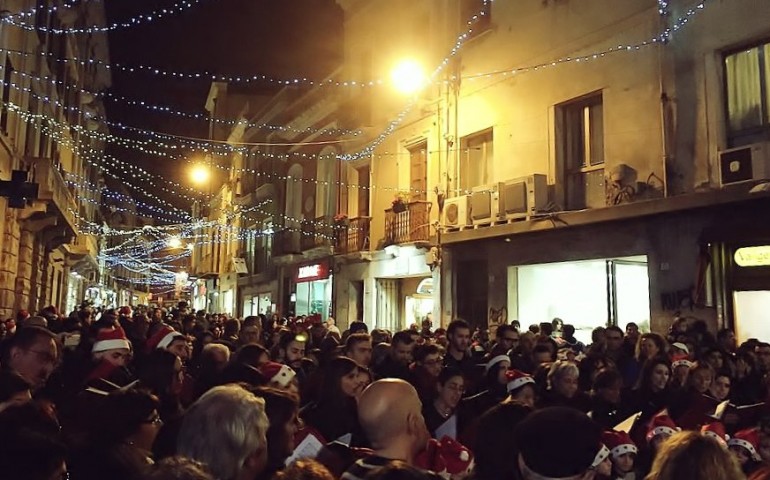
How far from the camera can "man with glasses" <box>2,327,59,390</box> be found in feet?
17.1

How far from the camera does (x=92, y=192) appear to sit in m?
40.2

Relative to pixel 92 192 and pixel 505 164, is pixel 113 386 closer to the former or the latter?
pixel 505 164

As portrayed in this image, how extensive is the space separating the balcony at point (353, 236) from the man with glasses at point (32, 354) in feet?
58.9

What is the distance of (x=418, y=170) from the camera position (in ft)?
69.3

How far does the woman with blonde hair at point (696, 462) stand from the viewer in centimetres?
277

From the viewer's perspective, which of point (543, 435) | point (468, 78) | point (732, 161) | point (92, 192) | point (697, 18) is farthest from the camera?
point (92, 192)

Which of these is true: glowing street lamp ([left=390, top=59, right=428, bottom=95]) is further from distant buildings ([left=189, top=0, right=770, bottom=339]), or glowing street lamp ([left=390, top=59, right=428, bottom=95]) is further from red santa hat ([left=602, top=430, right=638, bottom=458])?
red santa hat ([left=602, top=430, right=638, bottom=458])


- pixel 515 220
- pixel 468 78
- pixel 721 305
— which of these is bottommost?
pixel 721 305

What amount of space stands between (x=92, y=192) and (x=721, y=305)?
36.7 metres

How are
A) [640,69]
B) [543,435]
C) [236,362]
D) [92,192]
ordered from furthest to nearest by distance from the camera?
[92,192] → [640,69] → [236,362] → [543,435]

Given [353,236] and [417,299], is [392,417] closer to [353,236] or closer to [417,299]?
[417,299]

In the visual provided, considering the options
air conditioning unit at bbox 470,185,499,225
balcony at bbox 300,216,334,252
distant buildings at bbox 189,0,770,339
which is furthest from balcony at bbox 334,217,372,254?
air conditioning unit at bbox 470,185,499,225

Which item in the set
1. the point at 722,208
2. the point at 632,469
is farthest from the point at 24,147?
the point at 632,469

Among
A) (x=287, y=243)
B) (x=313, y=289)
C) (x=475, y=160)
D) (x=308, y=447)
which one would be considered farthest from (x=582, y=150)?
(x=287, y=243)
